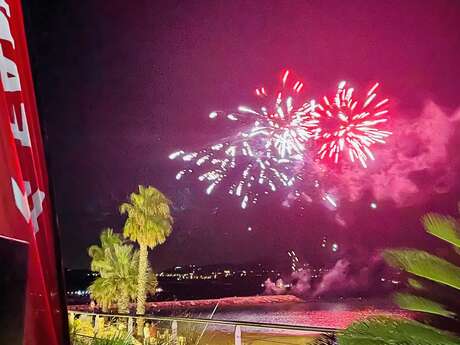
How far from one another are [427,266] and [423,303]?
303 mm

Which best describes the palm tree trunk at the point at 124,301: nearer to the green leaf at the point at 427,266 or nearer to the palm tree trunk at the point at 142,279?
the palm tree trunk at the point at 142,279

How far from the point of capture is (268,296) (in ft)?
328

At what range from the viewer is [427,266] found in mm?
3965

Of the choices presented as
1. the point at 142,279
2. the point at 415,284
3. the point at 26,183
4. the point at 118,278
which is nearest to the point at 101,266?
the point at 118,278

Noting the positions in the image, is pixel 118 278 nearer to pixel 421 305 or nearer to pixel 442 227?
pixel 421 305

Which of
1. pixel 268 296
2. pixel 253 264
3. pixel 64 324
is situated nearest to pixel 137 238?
pixel 64 324

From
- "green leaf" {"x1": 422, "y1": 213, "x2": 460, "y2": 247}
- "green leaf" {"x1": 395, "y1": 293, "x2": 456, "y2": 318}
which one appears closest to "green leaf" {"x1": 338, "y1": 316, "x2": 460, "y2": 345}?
"green leaf" {"x1": 395, "y1": 293, "x2": 456, "y2": 318}

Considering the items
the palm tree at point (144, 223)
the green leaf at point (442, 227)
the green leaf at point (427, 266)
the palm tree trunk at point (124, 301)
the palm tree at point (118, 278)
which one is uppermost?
the palm tree at point (144, 223)

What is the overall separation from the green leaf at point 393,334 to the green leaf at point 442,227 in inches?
26.3

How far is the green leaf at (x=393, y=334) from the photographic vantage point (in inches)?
149

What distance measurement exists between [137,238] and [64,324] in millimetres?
19439

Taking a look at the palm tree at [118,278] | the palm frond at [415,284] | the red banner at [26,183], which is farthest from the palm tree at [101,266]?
the red banner at [26,183]

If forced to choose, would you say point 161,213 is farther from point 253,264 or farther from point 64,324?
point 253,264

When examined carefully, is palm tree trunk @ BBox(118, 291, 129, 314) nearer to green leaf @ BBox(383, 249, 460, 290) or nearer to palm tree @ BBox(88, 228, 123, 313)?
palm tree @ BBox(88, 228, 123, 313)
